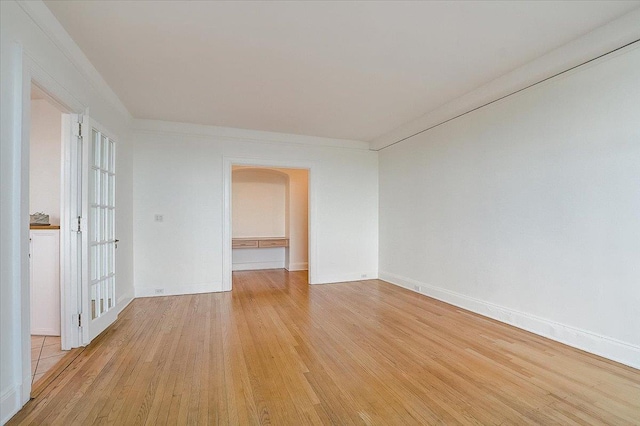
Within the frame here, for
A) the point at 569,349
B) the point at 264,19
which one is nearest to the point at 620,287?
the point at 569,349

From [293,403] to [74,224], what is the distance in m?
2.54

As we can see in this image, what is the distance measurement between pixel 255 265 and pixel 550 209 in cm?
596

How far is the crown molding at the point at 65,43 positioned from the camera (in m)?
2.06

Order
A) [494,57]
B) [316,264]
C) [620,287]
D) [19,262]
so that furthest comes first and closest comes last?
[316,264] → [494,57] → [620,287] → [19,262]

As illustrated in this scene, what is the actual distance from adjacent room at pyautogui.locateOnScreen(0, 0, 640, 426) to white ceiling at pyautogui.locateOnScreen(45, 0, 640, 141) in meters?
0.02

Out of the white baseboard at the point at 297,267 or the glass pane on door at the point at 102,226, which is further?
the white baseboard at the point at 297,267

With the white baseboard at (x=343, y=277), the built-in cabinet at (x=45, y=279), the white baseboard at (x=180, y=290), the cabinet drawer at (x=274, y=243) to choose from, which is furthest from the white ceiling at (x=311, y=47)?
the cabinet drawer at (x=274, y=243)

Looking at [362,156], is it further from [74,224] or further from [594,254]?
[74,224]

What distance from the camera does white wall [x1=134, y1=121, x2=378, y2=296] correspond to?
15.4ft

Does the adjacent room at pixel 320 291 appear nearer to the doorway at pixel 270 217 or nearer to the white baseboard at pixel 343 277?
the white baseboard at pixel 343 277

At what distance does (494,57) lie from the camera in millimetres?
2941

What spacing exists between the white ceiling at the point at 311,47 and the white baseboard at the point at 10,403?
2.60m

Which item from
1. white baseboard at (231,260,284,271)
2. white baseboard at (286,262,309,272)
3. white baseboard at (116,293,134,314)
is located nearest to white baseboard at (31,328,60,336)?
white baseboard at (116,293,134,314)

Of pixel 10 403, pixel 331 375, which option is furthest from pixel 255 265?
pixel 10 403
